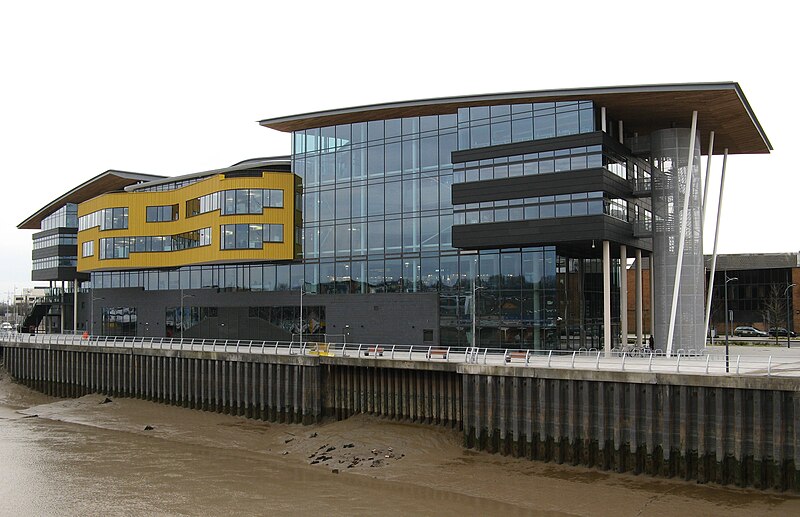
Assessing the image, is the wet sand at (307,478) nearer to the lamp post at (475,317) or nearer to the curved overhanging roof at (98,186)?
the lamp post at (475,317)

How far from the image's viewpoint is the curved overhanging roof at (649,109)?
44094 millimetres

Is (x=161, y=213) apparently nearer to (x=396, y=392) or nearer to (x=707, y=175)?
(x=396, y=392)

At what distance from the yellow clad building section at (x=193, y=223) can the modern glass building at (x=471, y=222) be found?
0.72 feet

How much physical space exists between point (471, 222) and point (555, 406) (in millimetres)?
18485

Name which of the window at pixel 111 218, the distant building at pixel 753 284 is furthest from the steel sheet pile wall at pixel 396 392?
the distant building at pixel 753 284

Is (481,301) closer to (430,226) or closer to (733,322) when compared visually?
(430,226)

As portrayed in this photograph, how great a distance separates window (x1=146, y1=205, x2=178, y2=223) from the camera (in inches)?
2675

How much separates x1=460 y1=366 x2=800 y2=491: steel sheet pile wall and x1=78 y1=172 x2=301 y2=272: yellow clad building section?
28156 mm

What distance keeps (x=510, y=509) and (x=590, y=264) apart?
26458 mm

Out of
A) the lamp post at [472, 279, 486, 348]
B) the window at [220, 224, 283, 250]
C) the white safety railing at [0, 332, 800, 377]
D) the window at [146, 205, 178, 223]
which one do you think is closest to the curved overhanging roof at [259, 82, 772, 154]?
Result: the window at [220, 224, 283, 250]

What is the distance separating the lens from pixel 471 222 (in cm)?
4875

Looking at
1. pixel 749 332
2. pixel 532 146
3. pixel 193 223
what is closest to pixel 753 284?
pixel 749 332

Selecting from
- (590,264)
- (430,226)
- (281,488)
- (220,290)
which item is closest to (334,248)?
(430,226)

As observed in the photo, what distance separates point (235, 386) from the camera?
→ 4788cm
